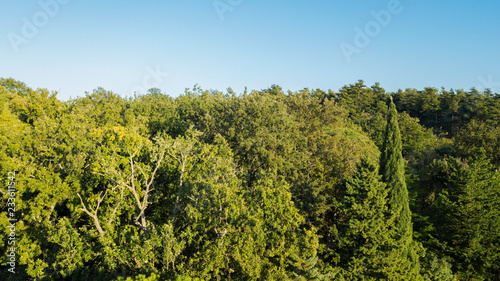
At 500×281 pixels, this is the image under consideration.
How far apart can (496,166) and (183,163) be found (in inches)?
1885

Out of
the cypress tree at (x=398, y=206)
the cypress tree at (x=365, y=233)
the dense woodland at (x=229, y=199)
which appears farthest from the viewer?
the cypress tree at (x=398, y=206)

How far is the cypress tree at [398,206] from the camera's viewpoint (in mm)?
21281

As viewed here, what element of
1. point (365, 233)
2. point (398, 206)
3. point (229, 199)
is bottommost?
point (365, 233)

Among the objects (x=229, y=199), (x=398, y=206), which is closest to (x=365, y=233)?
(x=398, y=206)

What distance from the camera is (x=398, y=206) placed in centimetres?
2456

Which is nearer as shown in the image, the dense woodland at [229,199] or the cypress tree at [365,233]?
the dense woodland at [229,199]

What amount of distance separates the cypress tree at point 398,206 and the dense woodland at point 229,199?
0.10 meters

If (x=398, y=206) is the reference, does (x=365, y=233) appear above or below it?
below

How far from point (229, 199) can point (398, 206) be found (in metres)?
17.7

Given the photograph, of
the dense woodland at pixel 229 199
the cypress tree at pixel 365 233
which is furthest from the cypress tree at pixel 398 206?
the cypress tree at pixel 365 233

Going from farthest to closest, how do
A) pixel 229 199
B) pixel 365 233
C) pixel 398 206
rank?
pixel 398 206
pixel 365 233
pixel 229 199

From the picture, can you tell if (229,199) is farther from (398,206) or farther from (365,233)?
(398,206)

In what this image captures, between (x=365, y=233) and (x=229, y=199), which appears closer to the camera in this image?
(x=229, y=199)

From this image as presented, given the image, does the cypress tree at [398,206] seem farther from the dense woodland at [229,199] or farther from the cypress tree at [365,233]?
the cypress tree at [365,233]
